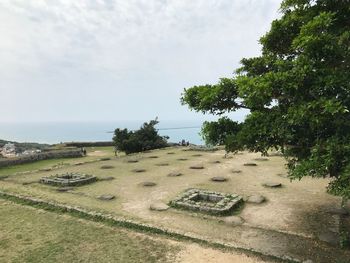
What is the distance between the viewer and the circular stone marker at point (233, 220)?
11.0 meters

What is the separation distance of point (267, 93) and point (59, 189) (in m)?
11.9

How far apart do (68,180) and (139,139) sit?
15.4 meters

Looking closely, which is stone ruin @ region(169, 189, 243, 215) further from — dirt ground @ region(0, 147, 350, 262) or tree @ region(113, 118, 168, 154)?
tree @ region(113, 118, 168, 154)

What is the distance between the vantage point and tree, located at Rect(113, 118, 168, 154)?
102 ft

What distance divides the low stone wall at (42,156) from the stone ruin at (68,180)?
7783 millimetres

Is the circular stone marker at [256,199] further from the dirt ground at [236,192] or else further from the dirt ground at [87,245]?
the dirt ground at [87,245]

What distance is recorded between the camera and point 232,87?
29.3 feet

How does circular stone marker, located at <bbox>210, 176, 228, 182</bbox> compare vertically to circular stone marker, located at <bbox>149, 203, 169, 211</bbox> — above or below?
above

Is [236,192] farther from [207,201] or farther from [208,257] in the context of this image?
[208,257]

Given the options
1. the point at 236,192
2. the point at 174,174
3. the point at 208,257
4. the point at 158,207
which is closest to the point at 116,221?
the point at 158,207

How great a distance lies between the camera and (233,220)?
1126 cm

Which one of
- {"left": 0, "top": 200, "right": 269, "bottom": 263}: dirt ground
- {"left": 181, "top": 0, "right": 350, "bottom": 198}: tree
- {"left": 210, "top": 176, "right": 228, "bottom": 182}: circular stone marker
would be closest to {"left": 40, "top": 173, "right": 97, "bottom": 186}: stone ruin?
{"left": 0, "top": 200, "right": 269, "bottom": 263}: dirt ground

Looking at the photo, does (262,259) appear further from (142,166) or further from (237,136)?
(142,166)

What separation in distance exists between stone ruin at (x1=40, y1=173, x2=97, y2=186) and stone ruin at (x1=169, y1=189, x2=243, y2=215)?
227 inches
